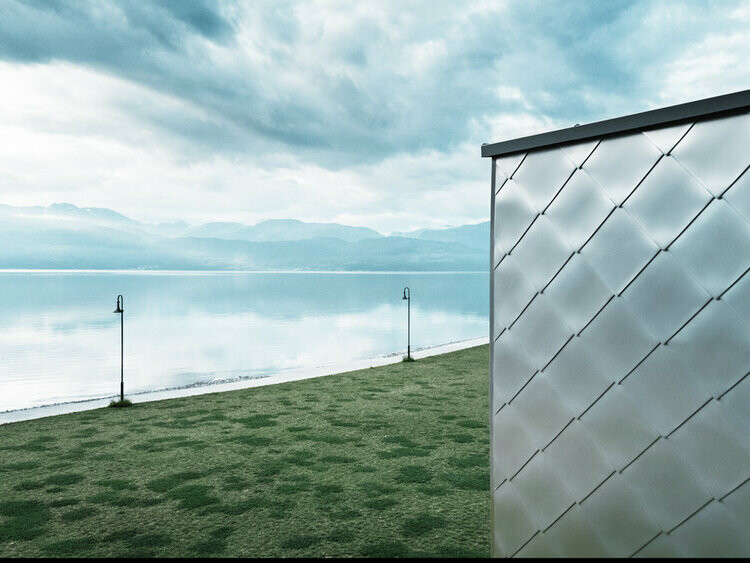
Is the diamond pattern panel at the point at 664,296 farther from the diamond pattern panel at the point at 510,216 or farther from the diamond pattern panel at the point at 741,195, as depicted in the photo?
the diamond pattern panel at the point at 510,216

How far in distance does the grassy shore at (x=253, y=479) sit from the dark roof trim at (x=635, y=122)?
2880 millimetres

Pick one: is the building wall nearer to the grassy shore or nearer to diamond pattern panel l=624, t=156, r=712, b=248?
diamond pattern panel l=624, t=156, r=712, b=248

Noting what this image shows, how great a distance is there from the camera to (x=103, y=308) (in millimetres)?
36438

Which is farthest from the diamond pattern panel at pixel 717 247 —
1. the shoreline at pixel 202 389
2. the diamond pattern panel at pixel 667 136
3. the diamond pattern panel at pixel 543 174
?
the shoreline at pixel 202 389

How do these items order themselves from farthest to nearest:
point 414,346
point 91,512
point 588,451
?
1. point 414,346
2. point 91,512
3. point 588,451

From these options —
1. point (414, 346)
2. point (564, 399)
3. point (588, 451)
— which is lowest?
point (414, 346)

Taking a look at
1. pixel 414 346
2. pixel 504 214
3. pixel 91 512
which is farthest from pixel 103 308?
pixel 504 214

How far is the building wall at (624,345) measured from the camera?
1.83 meters

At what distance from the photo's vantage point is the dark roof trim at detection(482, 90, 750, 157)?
183 cm

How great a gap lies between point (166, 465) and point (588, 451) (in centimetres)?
492

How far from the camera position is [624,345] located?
6.68 ft

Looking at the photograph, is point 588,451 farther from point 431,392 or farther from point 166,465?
point 431,392

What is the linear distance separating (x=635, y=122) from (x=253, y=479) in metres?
4.69

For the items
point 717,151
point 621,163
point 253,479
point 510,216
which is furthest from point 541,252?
point 253,479
